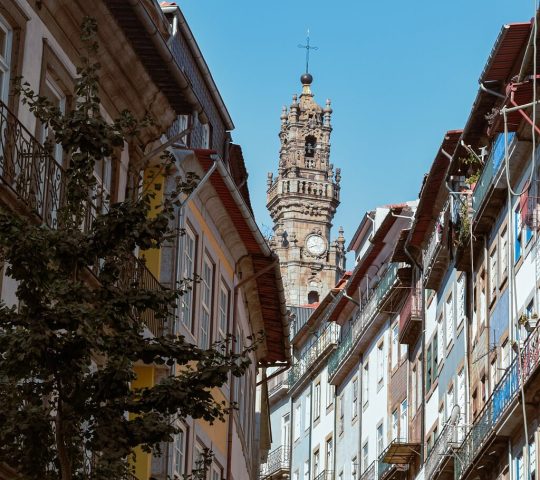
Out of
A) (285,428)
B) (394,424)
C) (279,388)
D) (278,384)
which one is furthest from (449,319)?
(278,384)

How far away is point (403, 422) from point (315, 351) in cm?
1842

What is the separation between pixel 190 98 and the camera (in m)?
24.5

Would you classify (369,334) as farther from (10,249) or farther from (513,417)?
(10,249)

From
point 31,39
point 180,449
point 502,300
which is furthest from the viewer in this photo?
point 502,300

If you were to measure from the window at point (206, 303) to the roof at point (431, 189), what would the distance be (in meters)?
14.5

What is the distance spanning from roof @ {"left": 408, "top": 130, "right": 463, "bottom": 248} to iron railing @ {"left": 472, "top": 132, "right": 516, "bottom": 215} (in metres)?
2.54

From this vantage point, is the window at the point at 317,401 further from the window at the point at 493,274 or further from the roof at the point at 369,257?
the window at the point at 493,274

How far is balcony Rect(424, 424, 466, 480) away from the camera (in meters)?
43.2

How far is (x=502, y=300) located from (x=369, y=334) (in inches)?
820

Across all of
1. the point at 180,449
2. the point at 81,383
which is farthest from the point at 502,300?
the point at 81,383

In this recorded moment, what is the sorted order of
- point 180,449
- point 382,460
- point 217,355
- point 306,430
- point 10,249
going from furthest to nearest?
point 306,430 → point 382,460 → point 180,449 → point 217,355 → point 10,249

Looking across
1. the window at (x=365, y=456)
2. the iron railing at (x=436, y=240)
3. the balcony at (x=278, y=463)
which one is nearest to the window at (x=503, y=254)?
the iron railing at (x=436, y=240)

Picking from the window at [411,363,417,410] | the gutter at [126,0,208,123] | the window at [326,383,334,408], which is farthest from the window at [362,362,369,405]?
the gutter at [126,0,208,123]

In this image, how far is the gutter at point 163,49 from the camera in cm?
2142
